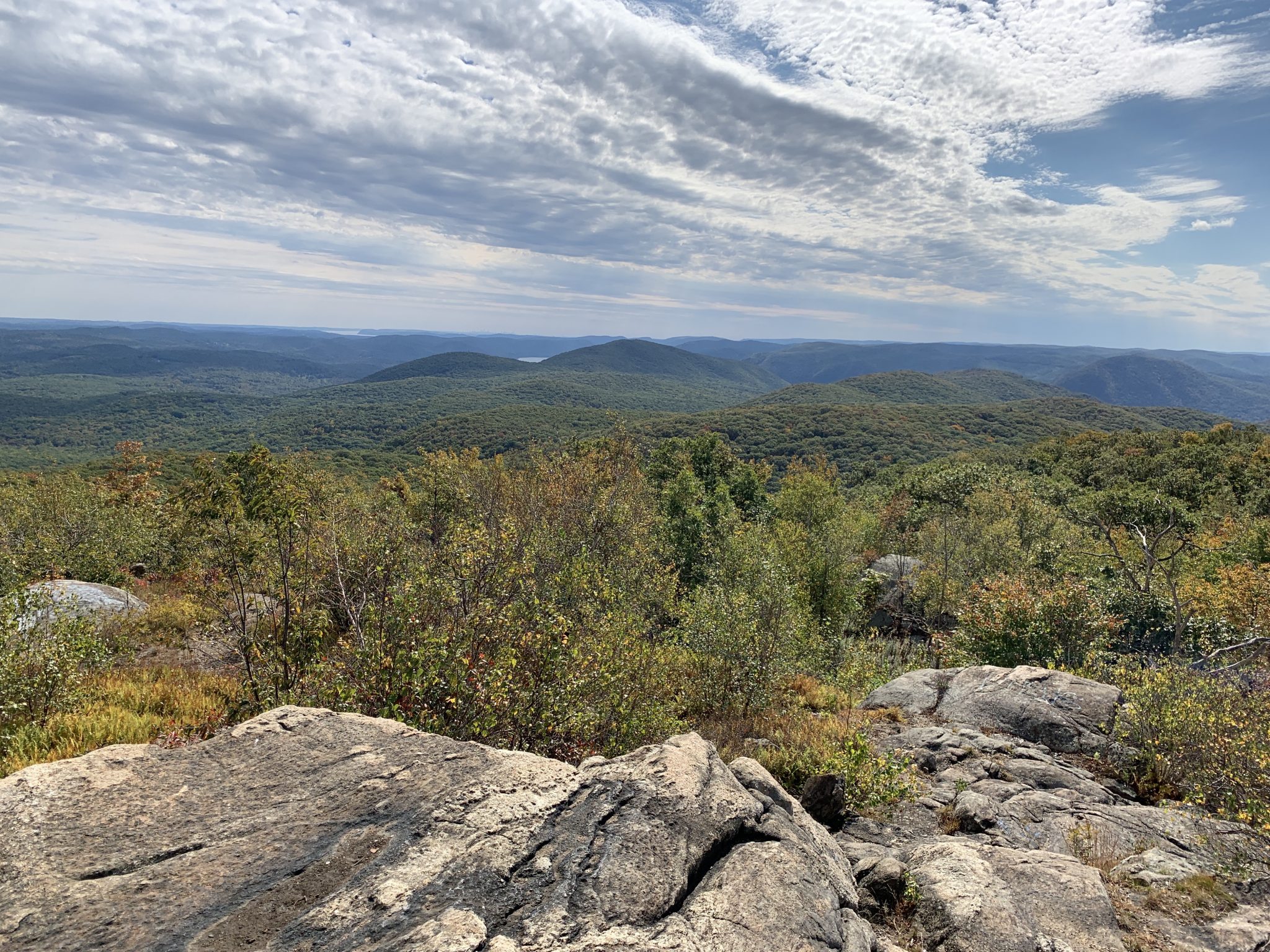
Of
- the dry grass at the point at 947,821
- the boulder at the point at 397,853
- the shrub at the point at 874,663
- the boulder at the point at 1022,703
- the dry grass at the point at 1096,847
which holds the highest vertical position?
the boulder at the point at 397,853

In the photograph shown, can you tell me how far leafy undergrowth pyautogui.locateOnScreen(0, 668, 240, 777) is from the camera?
8.44 m

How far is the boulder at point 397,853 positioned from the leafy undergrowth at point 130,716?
2834 mm

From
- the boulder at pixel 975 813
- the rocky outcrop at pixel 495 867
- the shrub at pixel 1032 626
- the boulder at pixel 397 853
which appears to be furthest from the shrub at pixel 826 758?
the shrub at pixel 1032 626

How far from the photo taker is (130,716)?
9500 millimetres

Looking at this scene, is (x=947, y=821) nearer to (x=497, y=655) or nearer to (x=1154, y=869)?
(x=1154, y=869)

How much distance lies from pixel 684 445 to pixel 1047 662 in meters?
46.6

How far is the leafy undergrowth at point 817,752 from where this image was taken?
37.9 feet

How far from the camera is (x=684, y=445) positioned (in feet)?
216

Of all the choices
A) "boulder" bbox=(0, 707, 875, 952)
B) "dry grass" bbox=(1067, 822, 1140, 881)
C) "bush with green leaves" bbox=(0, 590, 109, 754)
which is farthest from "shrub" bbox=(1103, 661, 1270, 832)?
"bush with green leaves" bbox=(0, 590, 109, 754)

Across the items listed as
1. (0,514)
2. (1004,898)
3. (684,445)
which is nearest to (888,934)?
(1004,898)

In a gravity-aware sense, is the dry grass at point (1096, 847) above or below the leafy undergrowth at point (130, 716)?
below

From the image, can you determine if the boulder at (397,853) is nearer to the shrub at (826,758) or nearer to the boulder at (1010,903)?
the boulder at (1010,903)

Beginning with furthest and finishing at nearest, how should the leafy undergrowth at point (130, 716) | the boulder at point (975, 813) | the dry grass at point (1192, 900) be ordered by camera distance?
1. the boulder at point (975, 813)
2. the dry grass at point (1192, 900)
3. the leafy undergrowth at point (130, 716)

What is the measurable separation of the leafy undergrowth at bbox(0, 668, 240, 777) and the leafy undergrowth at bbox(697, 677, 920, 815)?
1016 cm
